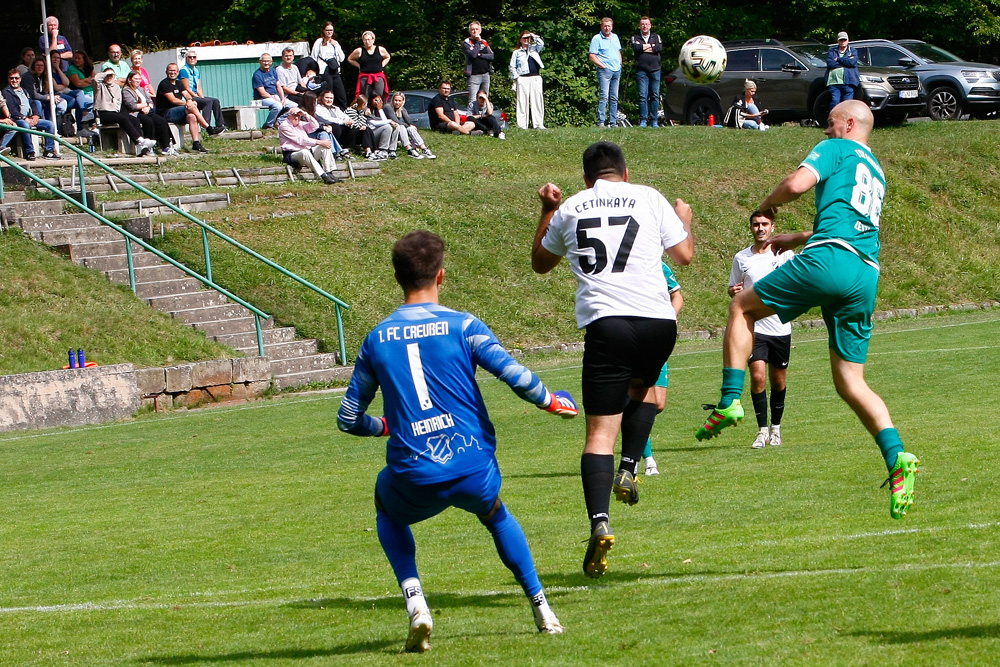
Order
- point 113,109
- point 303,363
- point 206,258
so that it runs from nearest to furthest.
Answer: point 303,363
point 206,258
point 113,109

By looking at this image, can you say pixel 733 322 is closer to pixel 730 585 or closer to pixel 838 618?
pixel 730 585

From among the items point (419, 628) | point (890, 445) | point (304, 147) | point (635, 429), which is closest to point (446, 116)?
point (304, 147)

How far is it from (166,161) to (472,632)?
21401mm

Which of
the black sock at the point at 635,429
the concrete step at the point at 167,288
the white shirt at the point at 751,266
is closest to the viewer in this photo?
the black sock at the point at 635,429

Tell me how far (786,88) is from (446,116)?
31.1ft

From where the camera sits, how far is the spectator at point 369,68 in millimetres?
28812

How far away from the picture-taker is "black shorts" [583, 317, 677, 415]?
6.71m

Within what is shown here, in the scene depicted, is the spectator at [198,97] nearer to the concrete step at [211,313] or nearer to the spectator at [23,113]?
the spectator at [23,113]

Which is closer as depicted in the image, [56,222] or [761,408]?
[761,408]

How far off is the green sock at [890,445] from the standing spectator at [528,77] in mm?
25726

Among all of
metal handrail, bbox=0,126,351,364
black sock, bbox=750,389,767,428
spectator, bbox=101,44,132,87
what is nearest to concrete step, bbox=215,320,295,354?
metal handrail, bbox=0,126,351,364

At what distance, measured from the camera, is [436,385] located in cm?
542

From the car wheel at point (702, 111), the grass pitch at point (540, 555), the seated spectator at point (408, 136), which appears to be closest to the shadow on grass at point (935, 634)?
the grass pitch at point (540, 555)

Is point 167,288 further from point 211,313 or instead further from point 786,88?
point 786,88
